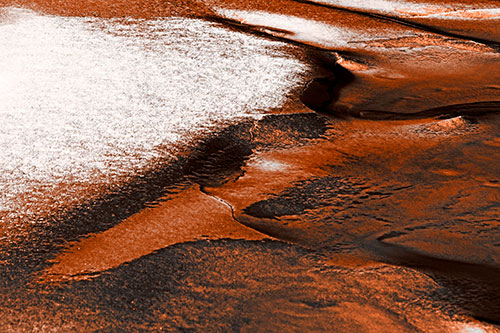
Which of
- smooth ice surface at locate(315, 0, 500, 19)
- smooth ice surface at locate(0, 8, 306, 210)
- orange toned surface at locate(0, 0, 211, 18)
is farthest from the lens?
smooth ice surface at locate(315, 0, 500, 19)

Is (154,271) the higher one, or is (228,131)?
(228,131)

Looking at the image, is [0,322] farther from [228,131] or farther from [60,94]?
[60,94]

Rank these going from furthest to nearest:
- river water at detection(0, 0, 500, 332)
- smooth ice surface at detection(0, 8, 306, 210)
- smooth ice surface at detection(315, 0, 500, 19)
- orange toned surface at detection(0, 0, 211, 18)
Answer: smooth ice surface at detection(315, 0, 500, 19), orange toned surface at detection(0, 0, 211, 18), smooth ice surface at detection(0, 8, 306, 210), river water at detection(0, 0, 500, 332)

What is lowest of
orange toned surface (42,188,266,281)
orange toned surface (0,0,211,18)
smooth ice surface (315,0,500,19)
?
orange toned surface (42,188,266,281)

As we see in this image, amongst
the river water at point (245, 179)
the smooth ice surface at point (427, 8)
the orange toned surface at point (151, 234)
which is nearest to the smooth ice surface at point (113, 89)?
the river water at point (245, 179)

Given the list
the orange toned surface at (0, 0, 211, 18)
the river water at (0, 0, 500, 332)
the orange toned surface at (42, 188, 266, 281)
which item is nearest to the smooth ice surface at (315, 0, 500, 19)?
the river water at (0, 0, 500, 332)

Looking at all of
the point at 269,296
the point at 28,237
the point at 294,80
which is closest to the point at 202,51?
the point at 294,80

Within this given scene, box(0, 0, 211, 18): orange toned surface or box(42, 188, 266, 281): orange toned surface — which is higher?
box(0, 0, 211, 18): orange toned surface

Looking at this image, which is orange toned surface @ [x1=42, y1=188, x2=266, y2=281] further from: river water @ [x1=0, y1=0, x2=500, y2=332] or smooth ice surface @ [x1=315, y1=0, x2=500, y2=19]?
smooth ice surface @ [x1=315, y1=0, x2=500, y2=19]
